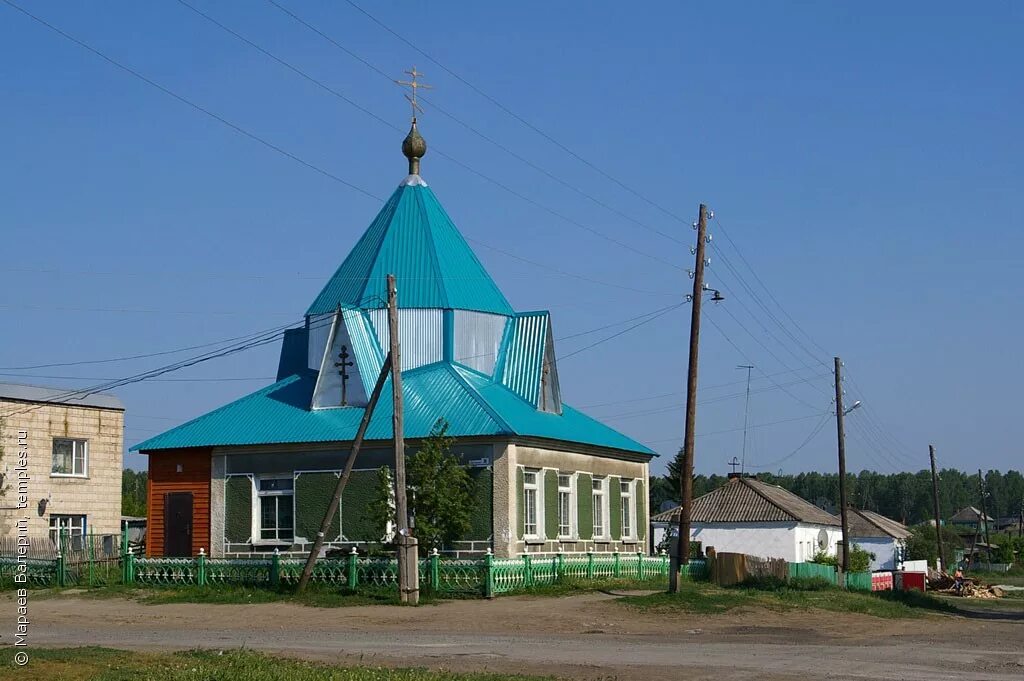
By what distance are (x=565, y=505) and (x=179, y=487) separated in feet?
36.0

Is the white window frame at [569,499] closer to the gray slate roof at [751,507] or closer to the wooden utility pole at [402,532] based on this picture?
the wooden utility pole at [402,532]

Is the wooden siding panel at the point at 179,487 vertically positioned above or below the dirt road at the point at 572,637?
above

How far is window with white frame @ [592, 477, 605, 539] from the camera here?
3814 centimetres

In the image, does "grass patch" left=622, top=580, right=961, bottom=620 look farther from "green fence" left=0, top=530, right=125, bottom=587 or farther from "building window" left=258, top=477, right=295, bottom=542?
"green fence" left=0, top=530, right=125, bottom=587

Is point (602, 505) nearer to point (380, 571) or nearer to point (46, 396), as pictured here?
point (380, 571)

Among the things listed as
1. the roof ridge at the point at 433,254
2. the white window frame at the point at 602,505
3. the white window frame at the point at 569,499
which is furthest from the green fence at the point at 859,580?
the roof ridge at the point at 433,254

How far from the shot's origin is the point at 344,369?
36.2 metres

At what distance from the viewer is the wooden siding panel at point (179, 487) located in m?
35.9

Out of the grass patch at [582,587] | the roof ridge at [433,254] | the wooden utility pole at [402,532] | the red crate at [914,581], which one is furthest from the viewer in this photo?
the red crate at [914,581]

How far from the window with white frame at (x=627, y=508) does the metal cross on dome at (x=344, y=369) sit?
9.60 m

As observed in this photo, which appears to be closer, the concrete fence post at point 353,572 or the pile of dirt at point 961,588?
the concrete fence post at point 353,572

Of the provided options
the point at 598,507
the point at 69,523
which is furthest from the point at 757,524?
the point at 69,523

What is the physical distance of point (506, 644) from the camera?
2067cm

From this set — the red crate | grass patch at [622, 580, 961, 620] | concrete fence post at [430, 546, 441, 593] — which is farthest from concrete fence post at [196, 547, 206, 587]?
the red crate
